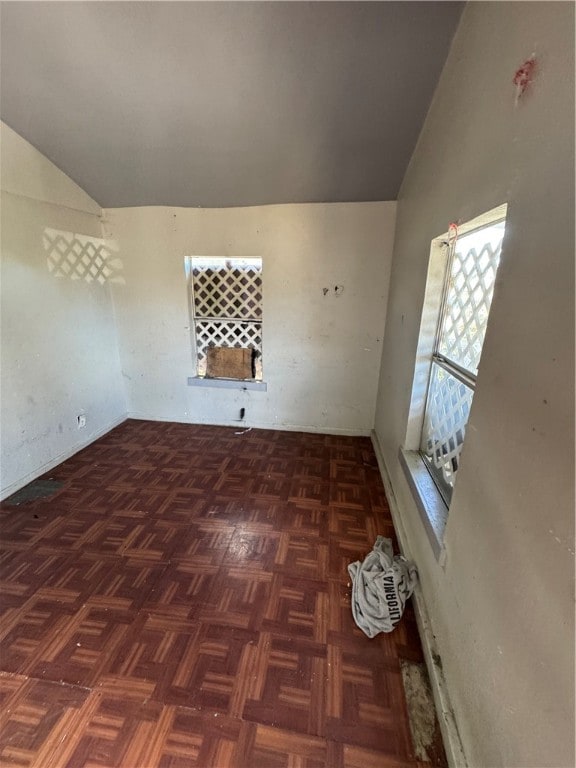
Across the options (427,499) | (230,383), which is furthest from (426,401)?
(230,383)

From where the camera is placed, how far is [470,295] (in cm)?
133

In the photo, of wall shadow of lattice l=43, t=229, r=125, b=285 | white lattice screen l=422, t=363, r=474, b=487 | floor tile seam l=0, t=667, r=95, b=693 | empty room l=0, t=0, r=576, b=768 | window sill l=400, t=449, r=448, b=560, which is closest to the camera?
empty room l=0, t=0, r=576, b=768

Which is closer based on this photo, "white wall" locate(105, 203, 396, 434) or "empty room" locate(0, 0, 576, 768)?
"empty room" locate(0, 0, 576, 768)

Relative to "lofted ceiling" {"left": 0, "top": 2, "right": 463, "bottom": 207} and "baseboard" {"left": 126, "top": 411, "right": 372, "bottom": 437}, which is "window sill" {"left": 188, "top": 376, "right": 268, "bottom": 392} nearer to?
"baseboard" {"left": 126, "top": 411, "right": 372, "bottom": 437}

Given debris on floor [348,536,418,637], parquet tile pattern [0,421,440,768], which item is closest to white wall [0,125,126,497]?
parquet tile pattern [0,421,440,768]

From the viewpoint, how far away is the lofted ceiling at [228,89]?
54.8 inches

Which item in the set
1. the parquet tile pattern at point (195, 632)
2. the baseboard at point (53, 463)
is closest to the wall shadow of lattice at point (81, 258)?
the baseboard at point (53, 463)

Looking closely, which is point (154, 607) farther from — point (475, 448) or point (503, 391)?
point (503, 391)

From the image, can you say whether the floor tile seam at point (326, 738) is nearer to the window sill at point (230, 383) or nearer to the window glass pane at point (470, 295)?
the window glass pane at point (470, 295)

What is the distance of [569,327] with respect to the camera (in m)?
0.63

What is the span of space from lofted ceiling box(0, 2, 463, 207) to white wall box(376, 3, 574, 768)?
44 cm

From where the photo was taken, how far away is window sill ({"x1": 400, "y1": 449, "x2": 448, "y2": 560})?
1.27 meters

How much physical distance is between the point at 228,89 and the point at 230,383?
2170mm

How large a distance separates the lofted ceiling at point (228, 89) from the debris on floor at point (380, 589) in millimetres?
2353
